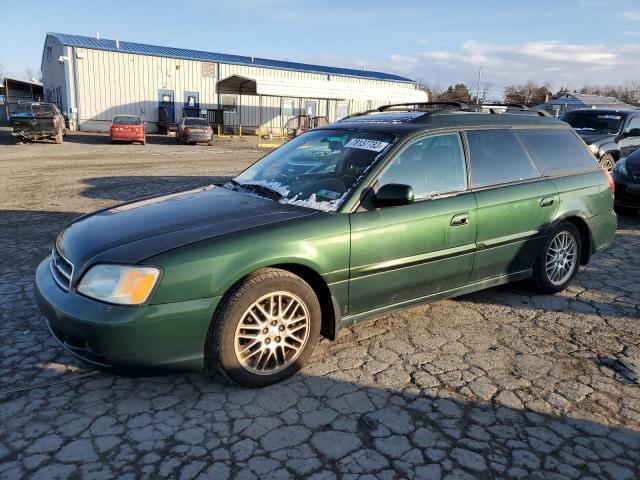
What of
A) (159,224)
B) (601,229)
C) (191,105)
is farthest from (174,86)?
(159,224)

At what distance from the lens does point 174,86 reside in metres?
34.8

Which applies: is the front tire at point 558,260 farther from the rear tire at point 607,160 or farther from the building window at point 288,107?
the building window at point 288,107

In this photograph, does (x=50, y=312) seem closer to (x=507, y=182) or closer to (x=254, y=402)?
(x=254, y=402)

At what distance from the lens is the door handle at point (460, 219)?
3.76m

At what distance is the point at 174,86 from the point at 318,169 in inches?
1339

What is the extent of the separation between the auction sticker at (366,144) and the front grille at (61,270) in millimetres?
2162

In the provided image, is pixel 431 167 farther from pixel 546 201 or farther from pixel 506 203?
pixel 546 201

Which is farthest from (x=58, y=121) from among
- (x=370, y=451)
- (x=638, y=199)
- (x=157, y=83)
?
(x=370, y=451)

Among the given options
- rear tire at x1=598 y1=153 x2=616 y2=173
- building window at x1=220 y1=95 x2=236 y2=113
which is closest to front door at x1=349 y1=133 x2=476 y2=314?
rear tire at x1=598 y1=153 x2=616 y2=173

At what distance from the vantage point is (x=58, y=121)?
22922mm

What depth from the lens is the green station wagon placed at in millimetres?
2777

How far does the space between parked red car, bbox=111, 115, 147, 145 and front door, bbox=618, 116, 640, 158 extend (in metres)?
20.3

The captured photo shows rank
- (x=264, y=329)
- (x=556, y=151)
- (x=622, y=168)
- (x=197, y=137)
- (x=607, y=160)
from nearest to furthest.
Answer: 1. (x=264, y=329)
2. (x=556, y=151)
3. (x=622, y=168)
4. (x=607, y=160)
5. (x=197, y=137)

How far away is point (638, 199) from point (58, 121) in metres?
23.2
